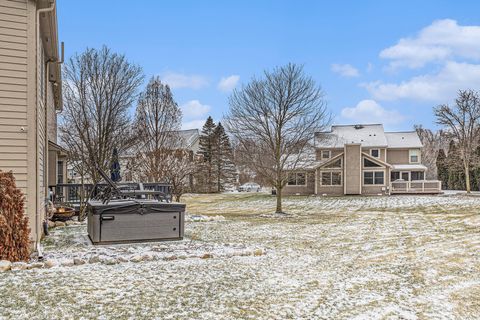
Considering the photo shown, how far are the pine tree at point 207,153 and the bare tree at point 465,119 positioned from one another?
23035mm

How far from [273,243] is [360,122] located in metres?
34.5

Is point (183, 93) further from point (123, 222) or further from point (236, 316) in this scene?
point (236, 316)

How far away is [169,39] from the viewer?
17266 mm

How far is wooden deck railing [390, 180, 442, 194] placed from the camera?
106 feet

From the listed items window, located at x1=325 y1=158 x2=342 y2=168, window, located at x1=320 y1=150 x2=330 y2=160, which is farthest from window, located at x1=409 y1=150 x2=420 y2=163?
window, located at x1=325 y1=158 x2=342 y2=168

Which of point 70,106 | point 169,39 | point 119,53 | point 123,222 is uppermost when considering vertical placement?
point 169,39

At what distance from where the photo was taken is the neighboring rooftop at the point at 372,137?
117 feet

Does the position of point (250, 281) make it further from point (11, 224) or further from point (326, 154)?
point (326, 154)

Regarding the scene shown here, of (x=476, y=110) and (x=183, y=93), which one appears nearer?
(x=183, y=93)

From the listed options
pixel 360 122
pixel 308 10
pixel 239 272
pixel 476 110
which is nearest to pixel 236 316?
pixel 239 272

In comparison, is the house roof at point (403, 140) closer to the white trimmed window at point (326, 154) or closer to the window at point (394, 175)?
the window at point (394, 175)

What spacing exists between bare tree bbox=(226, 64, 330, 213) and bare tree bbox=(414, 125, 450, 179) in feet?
135

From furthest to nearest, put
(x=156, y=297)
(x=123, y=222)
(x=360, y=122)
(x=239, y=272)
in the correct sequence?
(x=360, y=122)
(x=123, y=222)
(x=239, y=272)
(x=156, y=297)

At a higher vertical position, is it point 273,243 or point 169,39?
point 169,39
